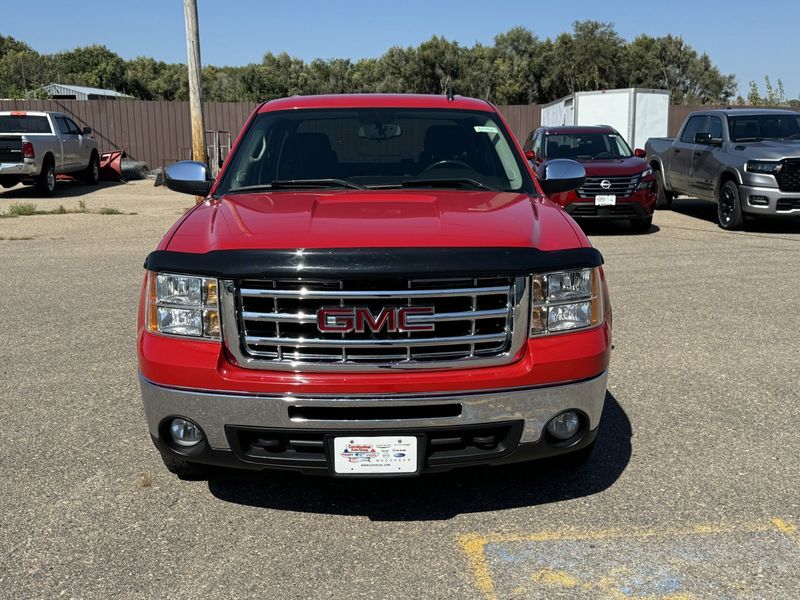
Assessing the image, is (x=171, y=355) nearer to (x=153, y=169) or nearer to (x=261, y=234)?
(x=261, y=234)

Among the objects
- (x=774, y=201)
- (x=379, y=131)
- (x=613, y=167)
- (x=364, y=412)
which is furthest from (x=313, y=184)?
(x=774, y=201)

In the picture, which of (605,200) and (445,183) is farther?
(605,200)

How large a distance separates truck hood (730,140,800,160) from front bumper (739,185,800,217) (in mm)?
482

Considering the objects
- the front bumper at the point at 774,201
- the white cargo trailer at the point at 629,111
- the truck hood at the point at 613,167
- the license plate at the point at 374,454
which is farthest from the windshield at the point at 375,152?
the white cargo trailer at the point at 629,111

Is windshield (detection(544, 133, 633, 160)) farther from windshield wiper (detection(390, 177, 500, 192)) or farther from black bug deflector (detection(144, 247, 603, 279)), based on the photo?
black bug deflector (detection(144, 247, 603, 279))

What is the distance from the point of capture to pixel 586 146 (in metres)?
13.6

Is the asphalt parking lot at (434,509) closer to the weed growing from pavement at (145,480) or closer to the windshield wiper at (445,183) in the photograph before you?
the weed growing from pavement at (145,480)

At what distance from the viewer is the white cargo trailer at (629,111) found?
20.6 meters

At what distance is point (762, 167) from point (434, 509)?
33.7 feet

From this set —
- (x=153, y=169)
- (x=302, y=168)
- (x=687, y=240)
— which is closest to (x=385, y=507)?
(x=302, y=168)

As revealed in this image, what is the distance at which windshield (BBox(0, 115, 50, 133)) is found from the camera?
1847 cm

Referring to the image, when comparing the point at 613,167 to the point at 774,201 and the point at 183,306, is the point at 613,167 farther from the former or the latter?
the point at 183,306

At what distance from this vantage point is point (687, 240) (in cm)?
1187

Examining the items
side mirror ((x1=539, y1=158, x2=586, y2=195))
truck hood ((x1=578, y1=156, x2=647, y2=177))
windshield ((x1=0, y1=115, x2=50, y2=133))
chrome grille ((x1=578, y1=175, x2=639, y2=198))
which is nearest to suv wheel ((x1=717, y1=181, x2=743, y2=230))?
truck hood ((x1=578, y1=156, x2=647, y2=177))
